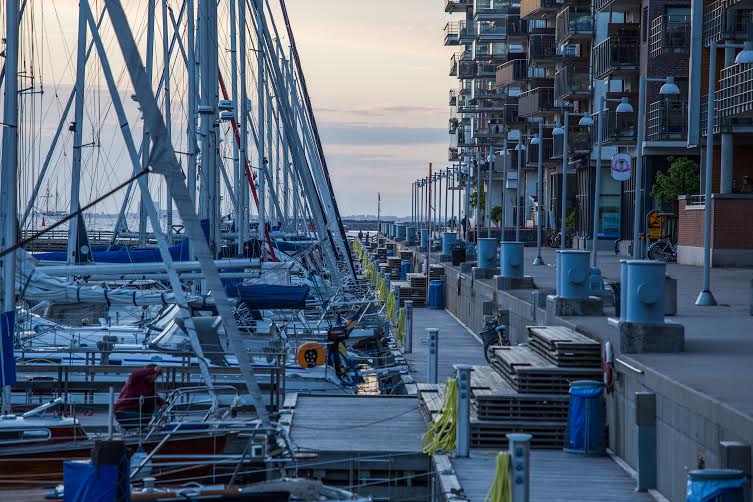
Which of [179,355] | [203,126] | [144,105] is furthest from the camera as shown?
[203,126]

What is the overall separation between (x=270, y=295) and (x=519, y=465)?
61.2 feet

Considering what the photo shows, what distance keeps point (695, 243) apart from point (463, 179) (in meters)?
75.1

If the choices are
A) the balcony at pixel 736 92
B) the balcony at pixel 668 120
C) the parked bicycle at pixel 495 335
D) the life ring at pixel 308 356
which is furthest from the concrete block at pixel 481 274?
the balcony at pixel 668 120

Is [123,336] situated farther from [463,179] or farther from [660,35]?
[463,179]

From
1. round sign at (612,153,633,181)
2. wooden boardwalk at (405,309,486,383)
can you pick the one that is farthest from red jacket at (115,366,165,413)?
round sign at (612,153,633,181)

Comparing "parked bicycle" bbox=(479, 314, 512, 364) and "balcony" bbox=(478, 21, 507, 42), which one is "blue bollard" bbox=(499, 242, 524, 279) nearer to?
"parked bicycle" bbox=(479, 314, 512, 364)

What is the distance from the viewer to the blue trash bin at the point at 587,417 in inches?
647

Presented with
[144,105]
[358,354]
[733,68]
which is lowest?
[358,354]

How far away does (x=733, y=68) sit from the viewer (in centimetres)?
4041

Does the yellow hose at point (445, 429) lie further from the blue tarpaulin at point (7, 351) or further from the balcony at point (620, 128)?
the balcony at point (620, 128)

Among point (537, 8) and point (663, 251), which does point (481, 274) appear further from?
point (537, 8)

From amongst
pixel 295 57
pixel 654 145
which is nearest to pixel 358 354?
pixel 295 57

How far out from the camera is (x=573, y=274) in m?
22.7

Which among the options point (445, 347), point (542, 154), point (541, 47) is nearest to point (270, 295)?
point (445, 347)
